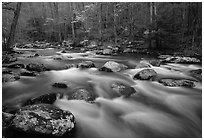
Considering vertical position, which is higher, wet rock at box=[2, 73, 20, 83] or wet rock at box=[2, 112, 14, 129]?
wet rock at box=[2, 73, 20, 83]

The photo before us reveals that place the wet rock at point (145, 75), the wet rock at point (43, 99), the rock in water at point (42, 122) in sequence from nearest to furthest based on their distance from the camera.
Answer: the rock in water at point (42, 122) → the wet rock at point (43, 99) → the wet rock at point (145, 75)

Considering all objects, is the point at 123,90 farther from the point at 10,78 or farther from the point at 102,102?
the point at 10,78

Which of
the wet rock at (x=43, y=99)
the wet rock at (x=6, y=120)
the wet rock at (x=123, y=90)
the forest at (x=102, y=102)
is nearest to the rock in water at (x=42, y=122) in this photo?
the forest at (x=102, y=102)

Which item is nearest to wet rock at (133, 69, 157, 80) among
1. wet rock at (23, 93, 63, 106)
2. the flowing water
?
the flowing water

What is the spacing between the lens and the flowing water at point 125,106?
10.6 feet

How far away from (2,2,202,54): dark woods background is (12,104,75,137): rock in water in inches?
219

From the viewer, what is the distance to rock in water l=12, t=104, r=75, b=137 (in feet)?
8.82

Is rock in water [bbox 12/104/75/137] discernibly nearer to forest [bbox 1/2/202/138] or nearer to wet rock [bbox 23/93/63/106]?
forest [bbox 1/2/202/138]

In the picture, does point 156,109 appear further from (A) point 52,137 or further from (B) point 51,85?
(B) point 51,85

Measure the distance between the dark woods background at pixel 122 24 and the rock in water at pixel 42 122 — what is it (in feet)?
18.3

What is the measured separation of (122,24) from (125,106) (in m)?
15.8

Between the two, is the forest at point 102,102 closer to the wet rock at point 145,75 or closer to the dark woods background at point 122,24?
the wet rock at point 145,75

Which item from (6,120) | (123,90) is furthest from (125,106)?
(6,120)

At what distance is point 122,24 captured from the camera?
18.9 metres
